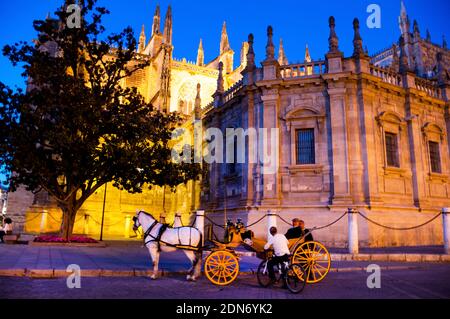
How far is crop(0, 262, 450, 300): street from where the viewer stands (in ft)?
18.4

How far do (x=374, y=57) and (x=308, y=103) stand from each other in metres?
41.5

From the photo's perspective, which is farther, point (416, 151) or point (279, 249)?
point (416, 151)

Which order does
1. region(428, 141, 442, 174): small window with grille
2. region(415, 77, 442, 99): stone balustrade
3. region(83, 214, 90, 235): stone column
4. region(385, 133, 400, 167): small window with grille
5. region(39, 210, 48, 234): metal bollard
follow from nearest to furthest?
region(385, 133, 400, 167): small window with grille, region(428, 141, 442, 174): small window with grille, region(415, 77, 442, 99): stone balustrade, region(39, 210, 48, 234): metal bollard, region(83, 214, 90, 235): stone column

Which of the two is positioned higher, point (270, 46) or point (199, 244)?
point (270, 46)

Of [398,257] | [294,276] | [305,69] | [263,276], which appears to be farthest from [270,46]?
[294,276]

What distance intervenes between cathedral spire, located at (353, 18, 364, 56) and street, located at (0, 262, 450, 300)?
39.3ft

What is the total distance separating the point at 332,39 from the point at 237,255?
13.5 metres

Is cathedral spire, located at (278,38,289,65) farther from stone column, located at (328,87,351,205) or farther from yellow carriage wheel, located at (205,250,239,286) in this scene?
yellow carriage wheel, located at (205,250,239,286)

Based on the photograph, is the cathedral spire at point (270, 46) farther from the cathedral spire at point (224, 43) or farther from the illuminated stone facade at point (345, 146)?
the cathedral spire at point (224, 43)

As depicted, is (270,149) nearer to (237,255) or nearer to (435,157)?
(237,255)

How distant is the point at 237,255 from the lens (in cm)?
738

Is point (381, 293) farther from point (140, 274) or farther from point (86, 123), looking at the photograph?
point (86, 123)

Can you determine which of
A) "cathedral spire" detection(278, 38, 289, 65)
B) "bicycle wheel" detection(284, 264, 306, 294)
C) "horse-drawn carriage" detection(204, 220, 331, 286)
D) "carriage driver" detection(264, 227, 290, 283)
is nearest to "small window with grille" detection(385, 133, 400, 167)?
"horse-drawn carriage" detection(204, 220, 331, 286)

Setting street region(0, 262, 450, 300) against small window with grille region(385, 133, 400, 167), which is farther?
small window with grille region(385, 133, 400, 167)
